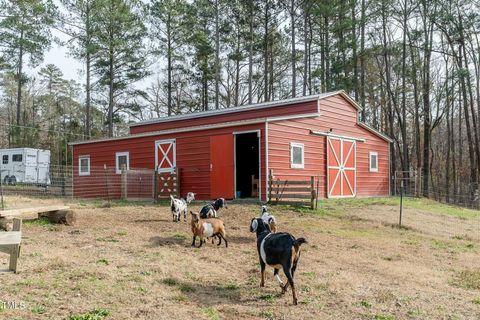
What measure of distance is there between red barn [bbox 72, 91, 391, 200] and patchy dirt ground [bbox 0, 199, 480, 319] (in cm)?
541

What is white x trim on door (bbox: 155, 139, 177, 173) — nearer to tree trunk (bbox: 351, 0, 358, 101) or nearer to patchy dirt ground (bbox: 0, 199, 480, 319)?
patchy dirt ground (bbox: 0, 199, 480, 319)

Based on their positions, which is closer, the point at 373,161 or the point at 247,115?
the point at 247,115

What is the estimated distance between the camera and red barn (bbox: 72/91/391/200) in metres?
17.1

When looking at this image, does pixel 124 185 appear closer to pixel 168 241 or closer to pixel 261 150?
pixel 261 150

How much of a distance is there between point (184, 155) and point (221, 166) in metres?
1.95

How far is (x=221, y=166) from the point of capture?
17297 mm

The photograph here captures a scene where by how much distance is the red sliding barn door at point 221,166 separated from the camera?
17.1m

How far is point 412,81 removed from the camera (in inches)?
1312

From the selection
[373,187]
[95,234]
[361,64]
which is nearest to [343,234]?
[95,234]

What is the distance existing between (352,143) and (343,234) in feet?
37.2

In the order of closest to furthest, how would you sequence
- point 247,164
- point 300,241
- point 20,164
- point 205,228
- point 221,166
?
point 300,241, point 205,228, point 221,166, point 247,164, point 20,164

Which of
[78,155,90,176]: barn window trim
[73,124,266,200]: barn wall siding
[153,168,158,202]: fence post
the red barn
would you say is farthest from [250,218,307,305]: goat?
[78,155,90,176]: barn window trim

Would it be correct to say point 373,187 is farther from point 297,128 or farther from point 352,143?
point 297,128

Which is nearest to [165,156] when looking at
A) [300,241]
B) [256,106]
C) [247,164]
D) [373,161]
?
[247,164]
